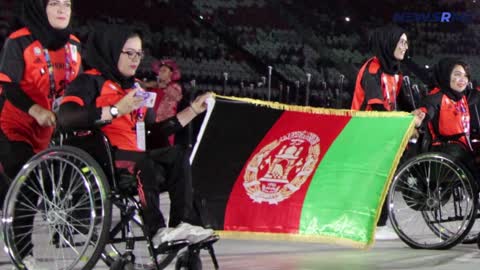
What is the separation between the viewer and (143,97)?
10.1 ft

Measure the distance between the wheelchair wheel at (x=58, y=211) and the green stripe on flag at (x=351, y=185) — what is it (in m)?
1.24

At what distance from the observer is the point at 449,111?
4820 mm

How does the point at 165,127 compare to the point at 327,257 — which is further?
the point at 327,257

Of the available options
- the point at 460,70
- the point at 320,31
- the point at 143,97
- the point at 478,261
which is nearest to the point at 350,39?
the point at 320,31

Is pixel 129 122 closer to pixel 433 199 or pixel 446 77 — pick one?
pixel 433 199

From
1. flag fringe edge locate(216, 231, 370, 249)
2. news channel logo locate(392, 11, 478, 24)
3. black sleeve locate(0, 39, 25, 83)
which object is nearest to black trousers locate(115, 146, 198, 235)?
black sleeve locate(0, 39, 25, 83)

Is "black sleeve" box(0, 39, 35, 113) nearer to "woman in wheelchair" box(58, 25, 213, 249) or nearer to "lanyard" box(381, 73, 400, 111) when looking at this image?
"woman in wheelchair" box(58, 25, 213, 249)

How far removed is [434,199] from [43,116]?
2122 mm

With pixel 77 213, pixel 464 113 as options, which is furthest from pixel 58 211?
pixel 464 113

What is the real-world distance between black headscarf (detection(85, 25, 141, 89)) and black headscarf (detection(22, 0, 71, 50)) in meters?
0.25

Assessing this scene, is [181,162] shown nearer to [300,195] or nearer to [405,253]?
[300,195]

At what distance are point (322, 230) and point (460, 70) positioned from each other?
1481mm

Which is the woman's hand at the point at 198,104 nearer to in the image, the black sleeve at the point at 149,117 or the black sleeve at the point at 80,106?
the black sleeve at the point at 149,117

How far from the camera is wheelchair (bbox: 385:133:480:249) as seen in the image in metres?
4.28
